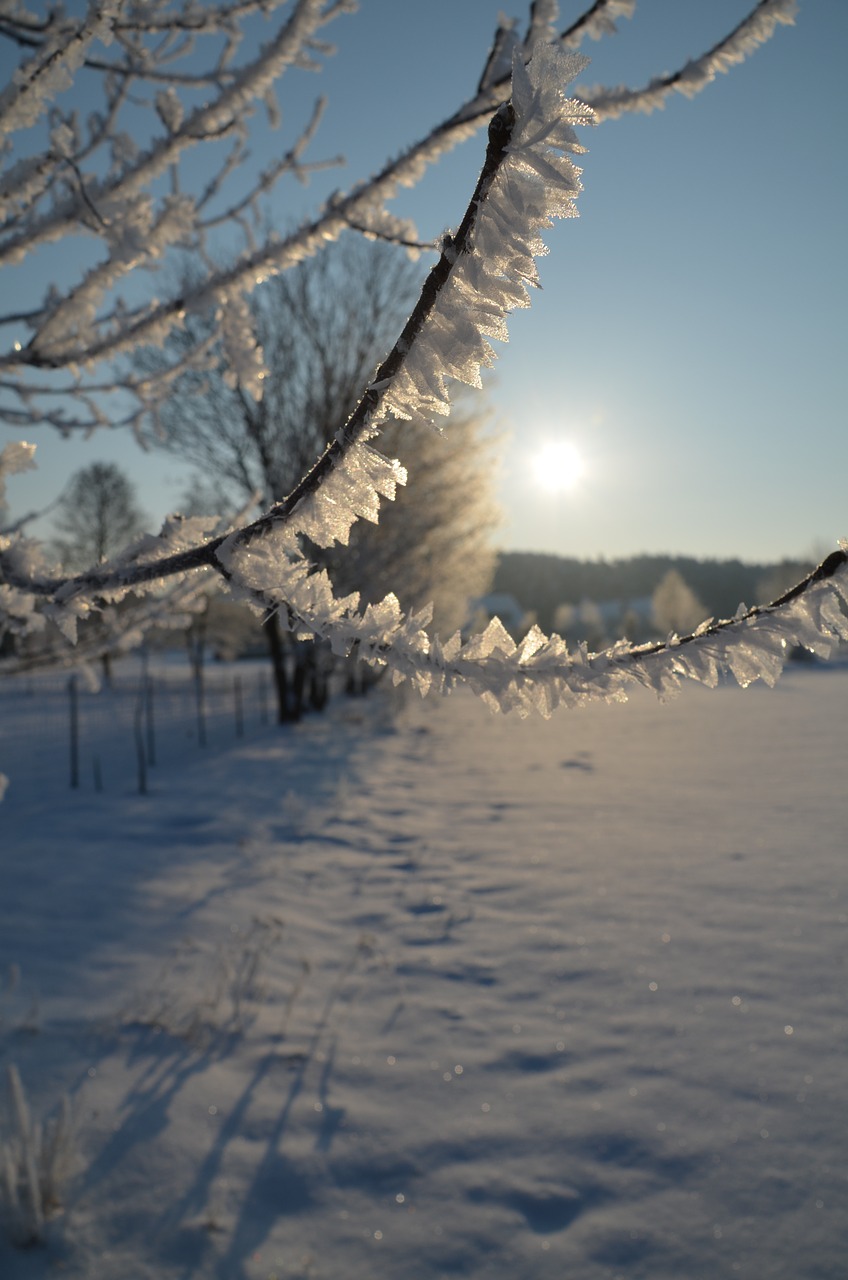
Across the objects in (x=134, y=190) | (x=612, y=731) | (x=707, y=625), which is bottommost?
(x=612, y=731)

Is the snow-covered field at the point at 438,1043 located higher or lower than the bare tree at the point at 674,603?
lower

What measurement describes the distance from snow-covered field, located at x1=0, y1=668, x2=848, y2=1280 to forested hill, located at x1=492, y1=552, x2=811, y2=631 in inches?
2414

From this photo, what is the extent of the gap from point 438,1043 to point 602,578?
84.2 meters

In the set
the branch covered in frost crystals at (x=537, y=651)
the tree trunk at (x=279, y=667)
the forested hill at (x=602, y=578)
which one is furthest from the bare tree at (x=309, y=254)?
the forested hill at (x=602, y=578)

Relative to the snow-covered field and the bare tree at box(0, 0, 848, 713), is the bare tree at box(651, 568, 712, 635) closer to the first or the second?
the snow-covered field

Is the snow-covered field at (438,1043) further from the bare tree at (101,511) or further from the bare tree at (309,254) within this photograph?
the bare tree at (101,511)

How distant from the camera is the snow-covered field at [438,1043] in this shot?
6.63ft

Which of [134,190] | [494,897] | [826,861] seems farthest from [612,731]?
[134,190]

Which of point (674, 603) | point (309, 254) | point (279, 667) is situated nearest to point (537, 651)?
Result: point (309, 254)

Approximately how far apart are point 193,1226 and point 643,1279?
127cm

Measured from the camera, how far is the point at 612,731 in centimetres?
1420

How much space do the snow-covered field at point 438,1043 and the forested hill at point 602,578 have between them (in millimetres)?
61311

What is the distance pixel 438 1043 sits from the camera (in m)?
3.00

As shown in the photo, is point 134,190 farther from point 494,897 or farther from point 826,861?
point 826,861
